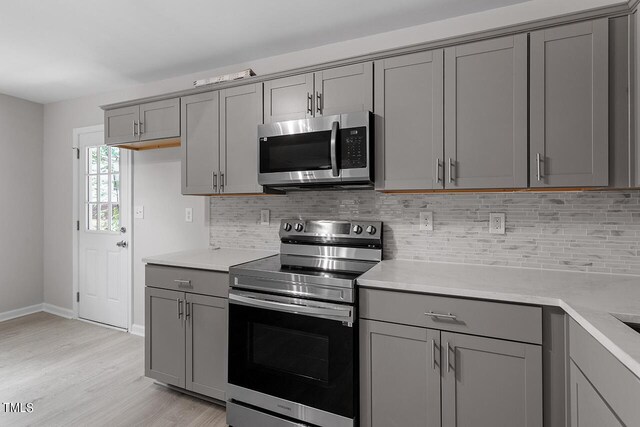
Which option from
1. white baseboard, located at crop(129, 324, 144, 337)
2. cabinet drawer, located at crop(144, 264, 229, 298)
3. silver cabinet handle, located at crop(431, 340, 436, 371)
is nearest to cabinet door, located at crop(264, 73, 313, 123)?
cabinet drawer, located at crop(144, 264, 229, 298)

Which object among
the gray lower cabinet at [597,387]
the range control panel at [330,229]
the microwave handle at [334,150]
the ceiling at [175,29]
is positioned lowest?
the gray lower cabinet at [597,387]

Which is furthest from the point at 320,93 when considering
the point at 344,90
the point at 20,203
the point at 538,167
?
the point at 20,203

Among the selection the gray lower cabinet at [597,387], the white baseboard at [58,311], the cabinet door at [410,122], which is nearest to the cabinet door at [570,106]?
the cabinet door at [410,122]

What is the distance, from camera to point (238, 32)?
2408 mm

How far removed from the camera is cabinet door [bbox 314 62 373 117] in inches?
79.7

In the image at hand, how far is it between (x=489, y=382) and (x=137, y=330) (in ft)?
10.5

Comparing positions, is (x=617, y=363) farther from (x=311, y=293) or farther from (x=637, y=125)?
(x=311, y=293)

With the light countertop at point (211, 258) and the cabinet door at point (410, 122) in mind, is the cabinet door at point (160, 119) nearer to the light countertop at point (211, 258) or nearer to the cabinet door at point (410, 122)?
the light countertop at point (211, 258)

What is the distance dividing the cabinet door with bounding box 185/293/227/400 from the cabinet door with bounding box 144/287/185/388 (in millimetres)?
70

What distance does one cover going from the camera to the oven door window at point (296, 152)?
206 centimetres

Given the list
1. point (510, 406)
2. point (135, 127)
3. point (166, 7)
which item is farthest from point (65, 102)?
point (510, 406)

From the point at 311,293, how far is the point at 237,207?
1288 mm

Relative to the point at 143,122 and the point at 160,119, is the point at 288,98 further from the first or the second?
the point at 143,122

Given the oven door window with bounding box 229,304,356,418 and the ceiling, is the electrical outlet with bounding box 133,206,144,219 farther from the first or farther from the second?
the oven door window with bounding box 229,304,356,418
